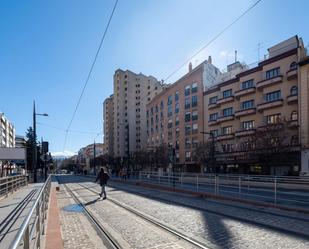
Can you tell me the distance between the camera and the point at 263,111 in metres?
48.4

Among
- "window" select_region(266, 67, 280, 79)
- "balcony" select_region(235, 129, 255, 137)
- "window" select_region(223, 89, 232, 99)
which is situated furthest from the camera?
"window" select_region(223, 89, 232, 99)

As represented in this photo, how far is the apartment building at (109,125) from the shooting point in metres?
134

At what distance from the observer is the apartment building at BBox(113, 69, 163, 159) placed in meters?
124

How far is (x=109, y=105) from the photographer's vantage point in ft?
462

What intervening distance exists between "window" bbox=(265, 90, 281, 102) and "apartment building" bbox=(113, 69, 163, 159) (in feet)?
253

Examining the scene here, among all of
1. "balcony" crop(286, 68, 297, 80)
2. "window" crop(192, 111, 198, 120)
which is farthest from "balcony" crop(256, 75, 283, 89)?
"window" crop(192, 111, 198, 120)

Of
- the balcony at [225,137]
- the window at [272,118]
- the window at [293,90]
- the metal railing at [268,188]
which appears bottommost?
the metal railing at [268,188]

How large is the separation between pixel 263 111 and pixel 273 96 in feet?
8.46

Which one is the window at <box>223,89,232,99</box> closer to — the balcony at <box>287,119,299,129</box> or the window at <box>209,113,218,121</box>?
the window at <box>209,113,218,121</box>

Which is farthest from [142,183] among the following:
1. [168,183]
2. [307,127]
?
[307,127]

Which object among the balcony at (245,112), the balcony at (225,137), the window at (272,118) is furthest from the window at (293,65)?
the balcony at (225,137)

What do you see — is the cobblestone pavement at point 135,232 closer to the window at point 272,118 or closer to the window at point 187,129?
the window at point 272,118

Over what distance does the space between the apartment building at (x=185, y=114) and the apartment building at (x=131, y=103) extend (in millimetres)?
43314

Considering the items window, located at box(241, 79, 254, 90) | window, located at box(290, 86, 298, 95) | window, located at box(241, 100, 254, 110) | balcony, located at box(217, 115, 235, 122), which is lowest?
balcony, located at box(217, 115, 235, 122)
